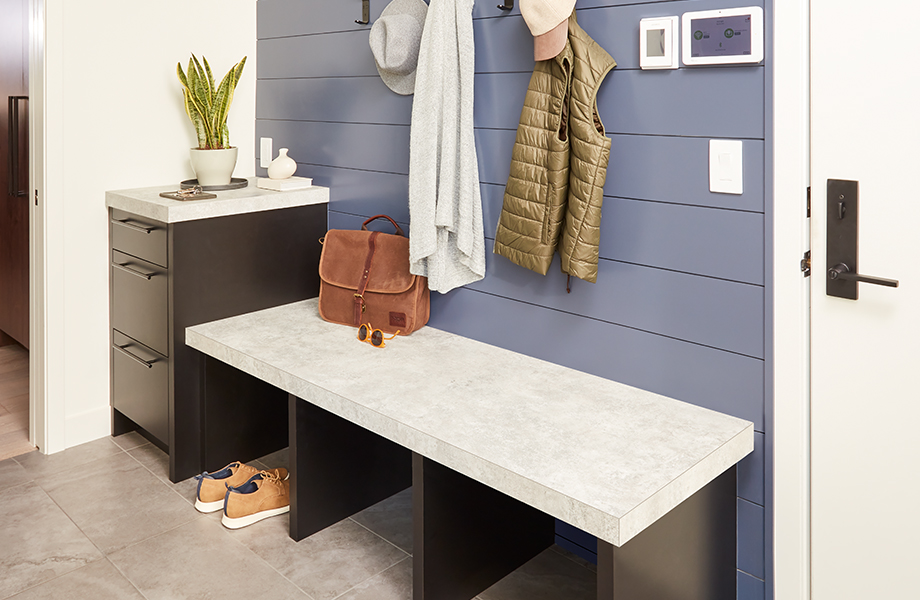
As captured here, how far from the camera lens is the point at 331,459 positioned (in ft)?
7.84

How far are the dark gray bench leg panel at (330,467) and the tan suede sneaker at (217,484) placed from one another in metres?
0.26

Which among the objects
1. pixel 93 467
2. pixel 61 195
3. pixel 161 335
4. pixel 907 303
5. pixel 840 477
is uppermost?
pixel 61 195

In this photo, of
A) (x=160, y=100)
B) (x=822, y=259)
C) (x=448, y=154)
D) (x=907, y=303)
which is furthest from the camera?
(x=160, y=100)

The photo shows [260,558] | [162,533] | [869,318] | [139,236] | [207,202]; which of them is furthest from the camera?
[139,236]

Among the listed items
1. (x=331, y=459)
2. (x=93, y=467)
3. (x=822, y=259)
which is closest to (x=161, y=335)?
(x=93, y=467)

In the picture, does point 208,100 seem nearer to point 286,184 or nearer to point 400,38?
point 286,184

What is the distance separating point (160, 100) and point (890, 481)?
274cm

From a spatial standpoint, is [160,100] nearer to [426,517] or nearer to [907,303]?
[426,517]

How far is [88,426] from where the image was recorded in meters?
2.97

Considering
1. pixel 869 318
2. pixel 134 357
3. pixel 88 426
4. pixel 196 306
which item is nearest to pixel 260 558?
pixel 196 306

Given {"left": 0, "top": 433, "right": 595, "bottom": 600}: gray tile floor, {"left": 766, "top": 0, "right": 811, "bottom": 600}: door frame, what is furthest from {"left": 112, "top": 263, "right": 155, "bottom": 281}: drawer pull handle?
{"left": 766, "top": 0, "right": 811, "bottom": 600}: door frame

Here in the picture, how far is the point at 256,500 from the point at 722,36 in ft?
6.17

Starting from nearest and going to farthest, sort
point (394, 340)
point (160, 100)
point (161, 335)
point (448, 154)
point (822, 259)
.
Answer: point (822, 259) < point (448, 154) < point (394, 340) < point (161, 335) < point (160, 100)

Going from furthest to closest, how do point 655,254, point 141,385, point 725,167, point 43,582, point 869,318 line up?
point 141,385 → point 43,582 → point 655,254 → point 725,167 → point 869,318
